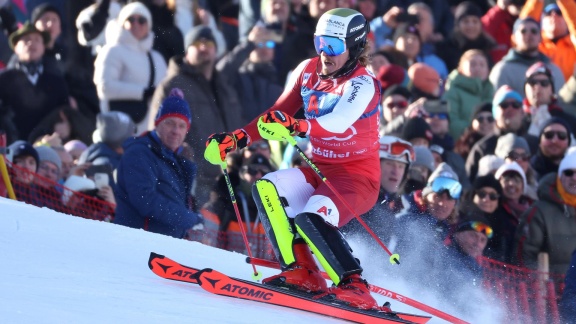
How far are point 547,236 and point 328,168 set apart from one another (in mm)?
2852

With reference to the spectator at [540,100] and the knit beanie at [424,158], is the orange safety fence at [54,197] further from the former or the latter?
the spectator at [540,100]

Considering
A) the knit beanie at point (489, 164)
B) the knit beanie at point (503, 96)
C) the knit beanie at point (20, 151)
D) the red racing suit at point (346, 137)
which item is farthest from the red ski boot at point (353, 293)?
the knit beanie at point (503, 96)

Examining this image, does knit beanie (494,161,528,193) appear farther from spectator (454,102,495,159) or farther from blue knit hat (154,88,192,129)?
blue knit hat (154,88,192,129)

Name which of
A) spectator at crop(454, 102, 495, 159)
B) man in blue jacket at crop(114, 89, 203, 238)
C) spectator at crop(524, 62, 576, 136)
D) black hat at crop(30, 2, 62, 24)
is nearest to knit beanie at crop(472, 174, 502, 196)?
spectator at crop(454, 102, 495, 159)

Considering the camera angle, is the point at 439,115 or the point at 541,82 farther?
the point at 541,82

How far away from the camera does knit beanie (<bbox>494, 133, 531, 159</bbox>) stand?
36.9ft

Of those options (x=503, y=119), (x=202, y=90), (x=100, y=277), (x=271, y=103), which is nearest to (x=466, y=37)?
(x=503, y=119)

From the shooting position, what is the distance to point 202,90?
37.3 ft

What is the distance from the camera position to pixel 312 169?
26.0 feet

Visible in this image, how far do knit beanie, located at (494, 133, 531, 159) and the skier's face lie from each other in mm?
4058

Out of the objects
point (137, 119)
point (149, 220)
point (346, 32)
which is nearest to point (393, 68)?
point (137, 119)

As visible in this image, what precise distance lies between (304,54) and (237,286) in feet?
21.3

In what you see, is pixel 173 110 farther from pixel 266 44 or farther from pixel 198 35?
pixel 266 44

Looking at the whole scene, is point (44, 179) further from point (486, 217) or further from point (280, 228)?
point (486, 217)
